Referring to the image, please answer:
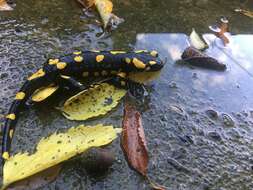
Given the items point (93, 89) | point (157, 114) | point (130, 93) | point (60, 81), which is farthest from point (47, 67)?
point (157, 114)

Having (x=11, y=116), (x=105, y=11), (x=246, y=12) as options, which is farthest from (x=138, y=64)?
(x=246, y=12)

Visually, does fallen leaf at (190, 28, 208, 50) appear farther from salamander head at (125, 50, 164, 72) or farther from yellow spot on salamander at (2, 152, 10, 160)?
yellow spot on salamander at (2, 152, 10, 160)

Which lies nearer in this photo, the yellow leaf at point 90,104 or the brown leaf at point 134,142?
the brown leaf at point 134,142

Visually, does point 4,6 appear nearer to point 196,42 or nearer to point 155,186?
point 196,42

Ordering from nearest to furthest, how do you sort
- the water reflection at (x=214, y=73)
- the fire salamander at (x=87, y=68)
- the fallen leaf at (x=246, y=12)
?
the fire salamander at (x=87, y=68)
the water reflection at (x=214, y=73)
the fallen leaf at (x=246, y=12)

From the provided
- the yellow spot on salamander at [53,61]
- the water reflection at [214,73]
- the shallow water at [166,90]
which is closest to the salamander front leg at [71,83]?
the yellow spot on salamander at [53,61]

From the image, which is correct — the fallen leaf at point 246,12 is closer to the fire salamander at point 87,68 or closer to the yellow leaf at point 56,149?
the fire salamander at point 87,68

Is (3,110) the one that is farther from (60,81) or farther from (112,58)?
(112,58)
